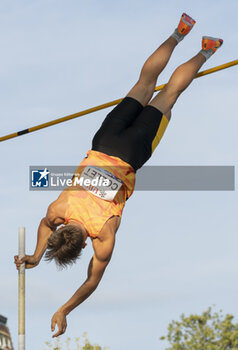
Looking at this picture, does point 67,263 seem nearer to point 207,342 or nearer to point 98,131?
point 98,131

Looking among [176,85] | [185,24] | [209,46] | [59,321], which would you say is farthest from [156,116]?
[59,321]

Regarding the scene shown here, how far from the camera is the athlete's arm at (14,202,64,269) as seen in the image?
9.30 meters

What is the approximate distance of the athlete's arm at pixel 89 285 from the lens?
9.01 m

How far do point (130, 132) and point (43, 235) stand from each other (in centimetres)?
159

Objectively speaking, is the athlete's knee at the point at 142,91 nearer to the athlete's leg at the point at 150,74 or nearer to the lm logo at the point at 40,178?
the athlete's leg at the point at 150,74

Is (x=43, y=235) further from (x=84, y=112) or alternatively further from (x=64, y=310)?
(x=84, y=112)

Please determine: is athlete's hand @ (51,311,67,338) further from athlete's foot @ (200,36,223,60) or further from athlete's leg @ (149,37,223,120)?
athlete's foot @ (200,36,223,60)

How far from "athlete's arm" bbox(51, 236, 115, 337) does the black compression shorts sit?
3.55 feet

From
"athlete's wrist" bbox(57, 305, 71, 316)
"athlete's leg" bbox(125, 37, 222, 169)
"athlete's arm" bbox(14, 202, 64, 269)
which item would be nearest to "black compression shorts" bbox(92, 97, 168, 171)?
"athlete's leg" bbox(125, 37, 222, 169)

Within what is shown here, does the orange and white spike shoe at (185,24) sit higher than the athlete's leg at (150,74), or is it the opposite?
the orange and white spike shoe at (185,24)

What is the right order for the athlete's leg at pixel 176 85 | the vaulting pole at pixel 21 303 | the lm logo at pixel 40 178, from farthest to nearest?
1. the lm logo at pixel 40 178
2. the athlete's leg at pixel 176 85
3. the vaulting pole at pixel 21 303

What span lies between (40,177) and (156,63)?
2.48 m

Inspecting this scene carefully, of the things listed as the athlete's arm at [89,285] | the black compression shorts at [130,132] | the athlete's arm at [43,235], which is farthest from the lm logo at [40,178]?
the athlete's arm at [89,285]

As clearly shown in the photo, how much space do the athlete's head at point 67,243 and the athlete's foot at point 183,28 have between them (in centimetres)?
296
